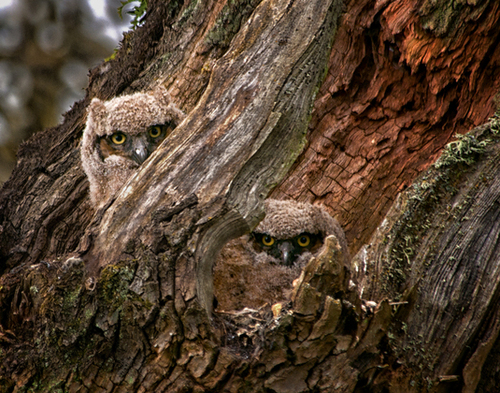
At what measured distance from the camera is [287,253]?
2875 mm

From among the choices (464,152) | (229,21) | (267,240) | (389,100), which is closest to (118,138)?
(229,21)

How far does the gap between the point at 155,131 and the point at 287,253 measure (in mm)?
1291

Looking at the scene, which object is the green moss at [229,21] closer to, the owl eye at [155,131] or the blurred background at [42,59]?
the owl eye at [155,131]

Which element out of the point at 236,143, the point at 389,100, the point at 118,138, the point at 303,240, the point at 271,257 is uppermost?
the point at 389,100

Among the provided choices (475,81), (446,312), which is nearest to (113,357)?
(446,312)

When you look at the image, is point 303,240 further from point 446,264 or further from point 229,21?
point 229,21

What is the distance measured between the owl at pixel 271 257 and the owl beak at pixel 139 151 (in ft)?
2.84

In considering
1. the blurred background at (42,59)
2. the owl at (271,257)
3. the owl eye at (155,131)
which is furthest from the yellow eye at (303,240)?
the blurred background at (42,59)

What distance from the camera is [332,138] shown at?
331cm

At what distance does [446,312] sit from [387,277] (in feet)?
0.84

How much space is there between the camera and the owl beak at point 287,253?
9.43 ft

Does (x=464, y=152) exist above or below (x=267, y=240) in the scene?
above

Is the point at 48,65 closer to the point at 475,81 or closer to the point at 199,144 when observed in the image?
the point at 199,144

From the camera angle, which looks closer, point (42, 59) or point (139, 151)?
point (139, 151)
